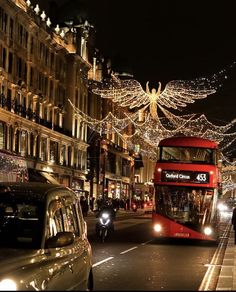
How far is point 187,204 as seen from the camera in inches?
1001

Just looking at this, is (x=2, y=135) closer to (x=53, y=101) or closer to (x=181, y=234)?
(x=53, y=101)

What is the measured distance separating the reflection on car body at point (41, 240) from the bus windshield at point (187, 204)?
16503 millimetres

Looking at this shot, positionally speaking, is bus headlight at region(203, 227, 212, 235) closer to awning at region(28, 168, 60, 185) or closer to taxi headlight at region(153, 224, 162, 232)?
taxi headlight at region(153, 224, 162, 232)

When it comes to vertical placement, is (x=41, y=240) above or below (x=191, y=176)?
below

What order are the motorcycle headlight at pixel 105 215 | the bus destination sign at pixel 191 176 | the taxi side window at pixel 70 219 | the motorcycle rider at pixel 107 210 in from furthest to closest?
the motorcycle headlight at pixel 105 215, the motorcycle rider at pixel 107 210, the bus destination sign at pixel 191 176, the taxi side window at pixel 70 219

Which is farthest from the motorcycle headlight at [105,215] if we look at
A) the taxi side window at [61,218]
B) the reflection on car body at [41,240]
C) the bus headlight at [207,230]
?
the taxi side window at [61,218]

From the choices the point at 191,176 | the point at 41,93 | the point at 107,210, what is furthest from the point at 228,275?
the point at 41,93

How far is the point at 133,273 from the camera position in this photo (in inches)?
603

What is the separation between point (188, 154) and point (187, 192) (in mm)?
1461

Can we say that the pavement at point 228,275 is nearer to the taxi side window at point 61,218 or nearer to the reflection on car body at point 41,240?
the taxi side window at point 61,218

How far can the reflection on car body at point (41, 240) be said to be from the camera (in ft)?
22.7

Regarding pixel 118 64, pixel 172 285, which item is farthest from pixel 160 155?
pixel 118 64

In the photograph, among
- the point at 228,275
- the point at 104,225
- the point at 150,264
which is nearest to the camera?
the point at 228,275

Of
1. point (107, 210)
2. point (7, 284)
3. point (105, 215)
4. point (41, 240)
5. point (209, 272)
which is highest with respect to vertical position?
point (107, 210)
